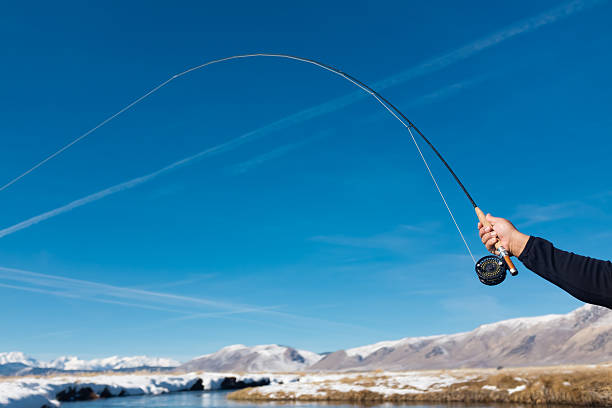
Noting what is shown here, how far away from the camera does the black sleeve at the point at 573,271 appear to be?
7.19 feet

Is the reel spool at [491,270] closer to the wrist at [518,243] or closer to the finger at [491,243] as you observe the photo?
Result: the finger at [491,243]

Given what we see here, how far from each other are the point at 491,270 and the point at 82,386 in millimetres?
54284

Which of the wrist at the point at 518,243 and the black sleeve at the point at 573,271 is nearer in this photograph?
the black sleeve at the point at 573,271

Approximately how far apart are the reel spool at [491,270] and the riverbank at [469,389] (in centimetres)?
2711

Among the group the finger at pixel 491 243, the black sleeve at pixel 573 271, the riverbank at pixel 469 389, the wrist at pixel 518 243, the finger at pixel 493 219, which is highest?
the finger at pixel 493 219

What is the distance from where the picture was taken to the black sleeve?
2191 mm

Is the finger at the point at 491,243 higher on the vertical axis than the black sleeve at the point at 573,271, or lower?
higher

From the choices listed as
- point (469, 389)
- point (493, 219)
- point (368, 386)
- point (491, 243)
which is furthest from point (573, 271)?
point (368, 386)

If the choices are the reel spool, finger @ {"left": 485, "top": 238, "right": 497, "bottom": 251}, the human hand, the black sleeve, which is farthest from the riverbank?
the black sleeve

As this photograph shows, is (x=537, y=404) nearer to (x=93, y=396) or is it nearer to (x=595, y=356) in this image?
(x=93, y=396)

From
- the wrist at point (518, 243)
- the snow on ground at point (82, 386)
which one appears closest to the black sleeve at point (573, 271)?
the wrist at point (518, 243)

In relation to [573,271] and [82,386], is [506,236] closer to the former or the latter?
[573,271]

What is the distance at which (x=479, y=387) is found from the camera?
32.2 m

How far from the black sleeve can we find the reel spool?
1223mm
